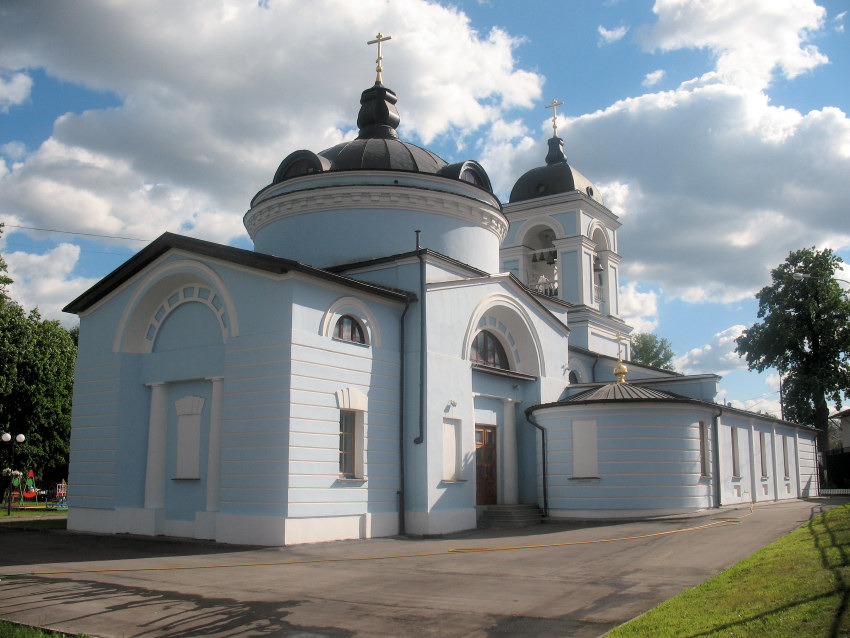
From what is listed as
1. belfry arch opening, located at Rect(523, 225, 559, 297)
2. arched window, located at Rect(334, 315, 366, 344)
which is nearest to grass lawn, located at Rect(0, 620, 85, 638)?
arched window, located at Rect(334, 315, 366, 344)

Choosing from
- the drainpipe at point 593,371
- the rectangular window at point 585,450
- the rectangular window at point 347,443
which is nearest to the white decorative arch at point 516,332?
the rectangular window at point 585,450

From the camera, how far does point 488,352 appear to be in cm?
2273

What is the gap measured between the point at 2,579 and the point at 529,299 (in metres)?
15.5

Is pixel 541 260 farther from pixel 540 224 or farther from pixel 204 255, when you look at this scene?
pixel 204 255

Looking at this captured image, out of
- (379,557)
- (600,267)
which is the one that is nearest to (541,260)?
(600,267)

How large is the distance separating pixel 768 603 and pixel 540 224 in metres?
26.7

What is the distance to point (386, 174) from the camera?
74.3 ft

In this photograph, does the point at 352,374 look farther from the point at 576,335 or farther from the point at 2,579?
the point at 576,335

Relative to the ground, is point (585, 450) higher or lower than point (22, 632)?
higher

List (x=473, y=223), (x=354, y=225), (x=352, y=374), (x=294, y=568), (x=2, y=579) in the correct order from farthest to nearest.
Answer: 1. (x=473, y=223)
2. (x=354, y=225)
3. (x=352, y=374)
4. (x=294, y=568)
5. (x=2, y=579)

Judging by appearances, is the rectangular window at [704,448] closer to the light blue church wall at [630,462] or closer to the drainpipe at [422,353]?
the light blue church wall at [630,462]

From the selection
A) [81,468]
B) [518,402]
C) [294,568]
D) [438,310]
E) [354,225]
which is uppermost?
[354,225]

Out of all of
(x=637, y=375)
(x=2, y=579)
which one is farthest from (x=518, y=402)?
(x=2, y=579)

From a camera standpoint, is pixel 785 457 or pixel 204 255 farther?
pixel 785 457
